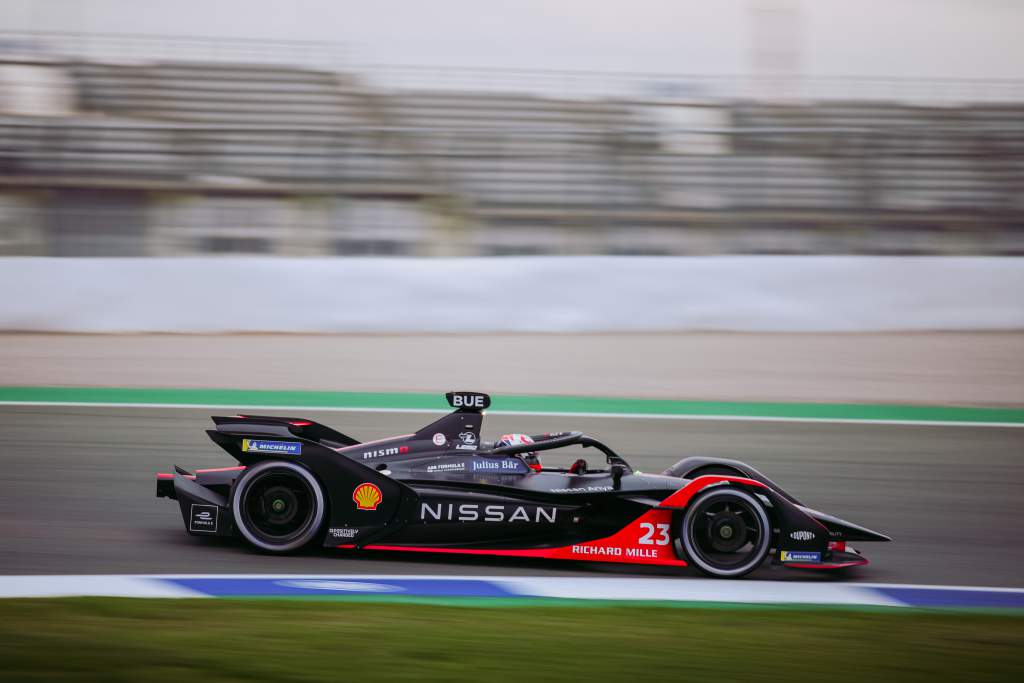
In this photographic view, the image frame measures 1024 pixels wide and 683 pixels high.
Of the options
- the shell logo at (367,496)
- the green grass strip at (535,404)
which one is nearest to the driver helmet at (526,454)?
the shell logo at (367,496)

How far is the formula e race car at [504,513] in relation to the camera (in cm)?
505

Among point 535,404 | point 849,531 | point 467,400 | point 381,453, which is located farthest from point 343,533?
point 535,404

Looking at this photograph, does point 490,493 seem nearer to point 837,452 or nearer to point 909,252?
point 837,452

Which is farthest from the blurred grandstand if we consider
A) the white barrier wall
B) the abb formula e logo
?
the abb formula e logo

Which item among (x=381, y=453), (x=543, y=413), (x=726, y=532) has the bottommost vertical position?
(x=726, y=532)

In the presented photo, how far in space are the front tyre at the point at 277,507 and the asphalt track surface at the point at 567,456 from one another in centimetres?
12

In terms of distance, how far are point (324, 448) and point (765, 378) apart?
7.01 metres

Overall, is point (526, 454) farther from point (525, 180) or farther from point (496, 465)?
point (525, 180)

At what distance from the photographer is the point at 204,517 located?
17.1 feet

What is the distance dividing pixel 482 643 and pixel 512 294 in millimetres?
8454

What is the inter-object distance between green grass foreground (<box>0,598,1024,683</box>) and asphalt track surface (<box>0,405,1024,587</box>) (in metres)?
0.70

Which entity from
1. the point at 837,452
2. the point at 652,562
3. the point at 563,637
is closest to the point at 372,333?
the point at 837,452

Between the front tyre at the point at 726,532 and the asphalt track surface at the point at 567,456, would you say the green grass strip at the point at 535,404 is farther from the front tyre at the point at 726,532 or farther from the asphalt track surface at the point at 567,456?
the front tyre at the point at 726,532

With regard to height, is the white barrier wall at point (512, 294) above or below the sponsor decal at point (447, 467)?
above
